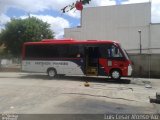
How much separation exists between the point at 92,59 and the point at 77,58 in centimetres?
111

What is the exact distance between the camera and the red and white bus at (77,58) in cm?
2566

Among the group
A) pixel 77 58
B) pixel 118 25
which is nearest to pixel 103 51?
pixel 77 58

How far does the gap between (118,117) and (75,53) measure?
14865 millimetres

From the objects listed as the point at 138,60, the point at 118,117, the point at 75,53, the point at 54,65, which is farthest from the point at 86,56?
the point at 118,117

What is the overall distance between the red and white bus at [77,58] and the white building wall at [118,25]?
22959 millimetres

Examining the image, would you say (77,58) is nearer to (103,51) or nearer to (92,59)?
(92,59)

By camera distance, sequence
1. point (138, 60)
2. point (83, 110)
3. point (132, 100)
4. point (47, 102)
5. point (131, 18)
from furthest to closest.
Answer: point (131, 18) → point (138, 60) → point (132, 100) → point (47, 102) → point (83, 110)

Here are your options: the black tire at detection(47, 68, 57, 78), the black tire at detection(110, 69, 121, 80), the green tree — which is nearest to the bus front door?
the black tire at detection(110, 69, 121, 80)

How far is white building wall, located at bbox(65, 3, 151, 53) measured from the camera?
48.4m

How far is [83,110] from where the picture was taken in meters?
13.2

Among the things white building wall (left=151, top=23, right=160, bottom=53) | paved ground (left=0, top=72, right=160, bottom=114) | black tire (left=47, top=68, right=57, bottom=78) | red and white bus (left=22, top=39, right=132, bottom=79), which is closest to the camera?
paved ground (left=0, top=72, right=160, bottom=114)

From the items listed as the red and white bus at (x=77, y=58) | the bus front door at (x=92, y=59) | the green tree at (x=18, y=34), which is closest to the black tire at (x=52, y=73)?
the red and white bus at (x=77, y=58)

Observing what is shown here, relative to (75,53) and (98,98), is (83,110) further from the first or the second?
(75,53)

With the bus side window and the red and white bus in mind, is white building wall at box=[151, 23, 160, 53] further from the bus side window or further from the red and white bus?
the bus side window
